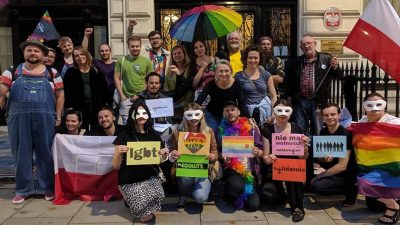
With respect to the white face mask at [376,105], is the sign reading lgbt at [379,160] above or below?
below

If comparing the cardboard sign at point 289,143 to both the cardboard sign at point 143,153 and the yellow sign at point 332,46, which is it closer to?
the cardboard sign at point 143,153

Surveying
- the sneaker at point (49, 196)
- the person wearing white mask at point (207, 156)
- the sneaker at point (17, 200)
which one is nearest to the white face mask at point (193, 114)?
the person wearing white mask at point (207, 156)

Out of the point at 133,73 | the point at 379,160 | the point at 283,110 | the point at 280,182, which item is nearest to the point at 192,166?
the point at 280,182

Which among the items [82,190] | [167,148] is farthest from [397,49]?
[82,190]

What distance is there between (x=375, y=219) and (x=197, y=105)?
2.26 m

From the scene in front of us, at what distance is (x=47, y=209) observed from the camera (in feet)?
17.2

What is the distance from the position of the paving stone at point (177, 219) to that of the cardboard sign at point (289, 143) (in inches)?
47.0

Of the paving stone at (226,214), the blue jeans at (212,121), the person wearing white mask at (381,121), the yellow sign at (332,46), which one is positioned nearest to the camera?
the person wearing white mask at (381,121)

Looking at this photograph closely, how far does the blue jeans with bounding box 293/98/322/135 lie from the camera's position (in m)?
6.36

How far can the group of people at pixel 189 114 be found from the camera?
4.99m

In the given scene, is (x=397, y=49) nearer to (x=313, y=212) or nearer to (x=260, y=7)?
(x=313, y=212)

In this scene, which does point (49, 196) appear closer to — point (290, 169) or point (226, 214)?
point (226, 214)

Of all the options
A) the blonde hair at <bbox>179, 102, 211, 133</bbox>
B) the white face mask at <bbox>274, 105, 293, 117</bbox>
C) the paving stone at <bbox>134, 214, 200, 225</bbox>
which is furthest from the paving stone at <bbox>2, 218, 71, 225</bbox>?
the white face mask at <bbox>274, 105, 293, 117</bbox>

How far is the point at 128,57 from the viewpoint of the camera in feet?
20.9
